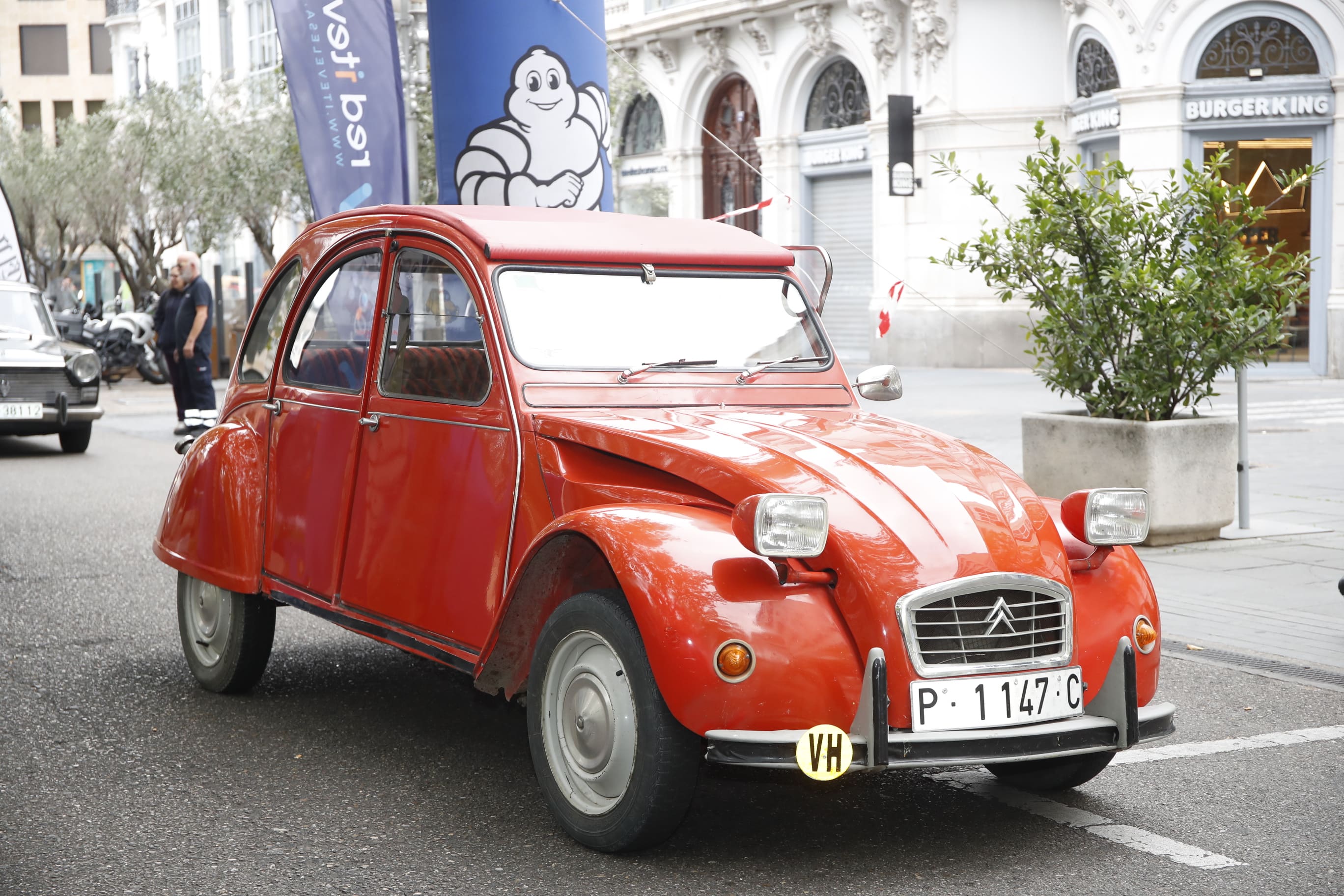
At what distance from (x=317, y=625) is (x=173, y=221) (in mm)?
27224

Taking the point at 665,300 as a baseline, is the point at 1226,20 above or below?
above

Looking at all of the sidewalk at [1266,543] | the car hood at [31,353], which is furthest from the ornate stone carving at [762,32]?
the car hood at [31,353]

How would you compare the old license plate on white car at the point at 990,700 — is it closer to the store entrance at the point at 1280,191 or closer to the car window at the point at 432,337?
the car window at the point at 432,337

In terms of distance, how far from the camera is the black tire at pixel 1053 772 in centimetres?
462

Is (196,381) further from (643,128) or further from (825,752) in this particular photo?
(643,128)

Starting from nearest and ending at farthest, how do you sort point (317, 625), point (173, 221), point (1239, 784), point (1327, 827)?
point (1327, 827) → point (1239, 784) → point (317, 625) → point (173, 221)

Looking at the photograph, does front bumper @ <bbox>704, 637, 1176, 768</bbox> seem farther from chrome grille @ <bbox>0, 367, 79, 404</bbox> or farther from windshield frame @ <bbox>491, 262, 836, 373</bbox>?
chrome grille @ <bbox>0, 367, 79, 404</bbox>

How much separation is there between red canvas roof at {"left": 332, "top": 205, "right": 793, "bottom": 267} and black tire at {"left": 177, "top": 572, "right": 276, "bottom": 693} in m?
1.53

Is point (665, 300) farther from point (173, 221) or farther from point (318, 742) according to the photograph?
point (173, 221)

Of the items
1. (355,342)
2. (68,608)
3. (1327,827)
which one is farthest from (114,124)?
(1327,827)

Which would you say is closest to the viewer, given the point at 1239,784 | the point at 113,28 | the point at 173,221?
the point at 1239,784

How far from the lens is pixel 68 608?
25.8ft

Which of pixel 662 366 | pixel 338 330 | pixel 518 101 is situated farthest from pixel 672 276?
pixel 518 101

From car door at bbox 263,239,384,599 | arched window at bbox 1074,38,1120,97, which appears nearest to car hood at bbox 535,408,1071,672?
car door at bbox 263,239,384,599
